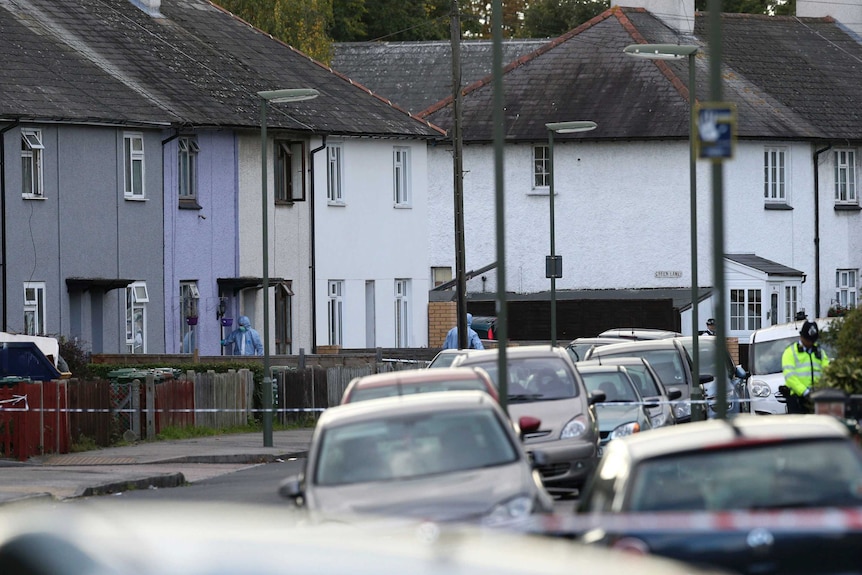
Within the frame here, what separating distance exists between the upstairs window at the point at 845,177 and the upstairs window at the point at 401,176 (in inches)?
551

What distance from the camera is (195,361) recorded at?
3622 cm

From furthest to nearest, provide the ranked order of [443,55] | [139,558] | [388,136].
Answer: [443,55] → [388,136] → [139,558]

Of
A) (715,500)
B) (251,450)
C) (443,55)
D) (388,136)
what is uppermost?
(443,55)

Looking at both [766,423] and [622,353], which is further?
[622,353]

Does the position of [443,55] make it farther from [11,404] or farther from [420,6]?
[11,404]

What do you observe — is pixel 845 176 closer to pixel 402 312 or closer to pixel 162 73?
pixel 402 312

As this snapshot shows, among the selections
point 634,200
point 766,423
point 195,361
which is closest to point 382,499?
point 766,423

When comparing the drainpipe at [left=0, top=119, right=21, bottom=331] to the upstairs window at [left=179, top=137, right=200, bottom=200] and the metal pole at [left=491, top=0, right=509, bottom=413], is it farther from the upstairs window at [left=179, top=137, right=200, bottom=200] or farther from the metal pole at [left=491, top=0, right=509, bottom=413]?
the metal pole at [left=491, top=0, right=509, bottom=413]

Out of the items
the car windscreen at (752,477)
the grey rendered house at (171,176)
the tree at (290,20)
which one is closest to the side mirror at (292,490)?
the car windscreen at (752,477)

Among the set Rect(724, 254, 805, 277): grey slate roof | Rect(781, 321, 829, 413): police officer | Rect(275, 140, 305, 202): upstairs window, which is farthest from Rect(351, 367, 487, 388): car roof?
Rect(724, 254, 805, 277): grey slate roof

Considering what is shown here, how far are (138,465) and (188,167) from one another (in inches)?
657

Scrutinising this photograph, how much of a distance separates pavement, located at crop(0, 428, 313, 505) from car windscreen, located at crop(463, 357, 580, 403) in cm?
541

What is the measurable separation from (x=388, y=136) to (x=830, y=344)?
88.5ft

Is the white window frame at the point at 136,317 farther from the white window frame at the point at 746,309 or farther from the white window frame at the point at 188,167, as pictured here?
the white window frame at the point at 746,309
